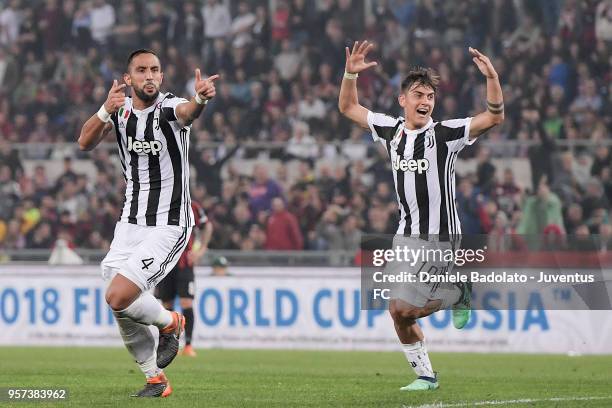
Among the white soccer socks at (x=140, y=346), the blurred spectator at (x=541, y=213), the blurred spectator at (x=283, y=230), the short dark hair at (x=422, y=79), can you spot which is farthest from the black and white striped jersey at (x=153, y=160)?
the blurred spectator at (x=283, y=230)

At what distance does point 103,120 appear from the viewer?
9.41m

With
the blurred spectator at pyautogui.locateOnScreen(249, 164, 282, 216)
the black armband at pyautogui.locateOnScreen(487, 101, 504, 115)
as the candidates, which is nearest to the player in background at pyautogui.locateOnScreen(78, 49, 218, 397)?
the black armband at pyautogui.locateOnScreen(487, 101, 504, 115)

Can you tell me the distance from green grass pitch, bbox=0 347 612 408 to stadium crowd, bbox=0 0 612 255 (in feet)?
9.79

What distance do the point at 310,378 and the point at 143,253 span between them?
10.4ft

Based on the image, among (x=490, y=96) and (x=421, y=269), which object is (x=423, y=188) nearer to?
(x=421, y=269)

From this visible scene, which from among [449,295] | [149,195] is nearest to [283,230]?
[449,295]

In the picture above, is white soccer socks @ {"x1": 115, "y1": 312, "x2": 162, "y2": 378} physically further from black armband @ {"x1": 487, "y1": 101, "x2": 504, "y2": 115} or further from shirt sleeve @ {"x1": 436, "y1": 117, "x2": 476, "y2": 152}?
black armband @ {"x1": 487, "y1": 101, "x2": 504, "y2": 115}

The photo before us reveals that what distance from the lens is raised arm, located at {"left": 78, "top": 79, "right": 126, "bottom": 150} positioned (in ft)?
30.2

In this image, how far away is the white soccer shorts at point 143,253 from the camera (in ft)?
30.6

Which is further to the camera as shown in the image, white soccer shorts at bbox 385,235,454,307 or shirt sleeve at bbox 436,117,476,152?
shirt sleeve at bbox 436,117,476,152

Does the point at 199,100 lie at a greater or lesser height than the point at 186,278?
greater

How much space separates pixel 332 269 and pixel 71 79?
8.71 meters

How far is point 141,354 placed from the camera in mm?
9578

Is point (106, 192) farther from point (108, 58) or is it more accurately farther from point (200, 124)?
point (108, 58)
